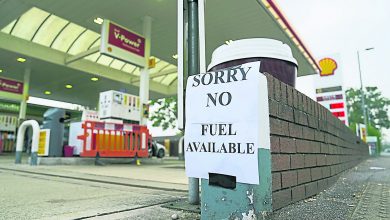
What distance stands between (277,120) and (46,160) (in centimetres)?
682

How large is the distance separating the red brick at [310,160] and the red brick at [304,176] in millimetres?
61

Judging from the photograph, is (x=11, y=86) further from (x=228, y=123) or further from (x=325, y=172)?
(x=228, y=123)

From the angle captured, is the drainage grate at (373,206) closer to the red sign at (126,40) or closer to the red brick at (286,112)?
the red brick at (286,112)

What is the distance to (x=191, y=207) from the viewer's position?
1900mm

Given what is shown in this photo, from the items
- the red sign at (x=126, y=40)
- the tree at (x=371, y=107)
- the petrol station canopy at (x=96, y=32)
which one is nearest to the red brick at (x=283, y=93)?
the petrol station canopy at (x=96, y=32)

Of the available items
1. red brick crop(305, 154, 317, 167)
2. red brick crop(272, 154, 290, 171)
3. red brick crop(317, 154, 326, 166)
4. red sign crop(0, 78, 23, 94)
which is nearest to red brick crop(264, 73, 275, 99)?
red brick crop(272, 154, 290, 171)

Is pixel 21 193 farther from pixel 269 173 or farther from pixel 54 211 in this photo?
pixel 269 173

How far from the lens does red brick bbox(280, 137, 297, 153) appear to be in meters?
1.75

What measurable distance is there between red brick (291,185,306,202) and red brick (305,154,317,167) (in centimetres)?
21

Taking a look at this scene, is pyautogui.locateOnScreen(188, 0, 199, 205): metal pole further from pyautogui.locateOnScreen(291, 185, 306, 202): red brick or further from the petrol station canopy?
the petrol station canopy

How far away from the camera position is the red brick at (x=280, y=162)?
1.61 meters

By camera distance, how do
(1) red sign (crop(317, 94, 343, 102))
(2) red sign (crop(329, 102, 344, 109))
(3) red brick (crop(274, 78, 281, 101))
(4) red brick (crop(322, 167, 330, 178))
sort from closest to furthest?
1. (3) red brick (crop(274, 78, 281, 101))
2. (4) red brick (crop(322, 167, 330, 178))
3. (2) red sign (crop(329, 102, 344, 109))
4. (1) red sign (crop(317, 94, 343, 102))

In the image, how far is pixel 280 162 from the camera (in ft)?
5.56

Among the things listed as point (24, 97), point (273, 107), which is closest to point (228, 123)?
point (273, 107)
